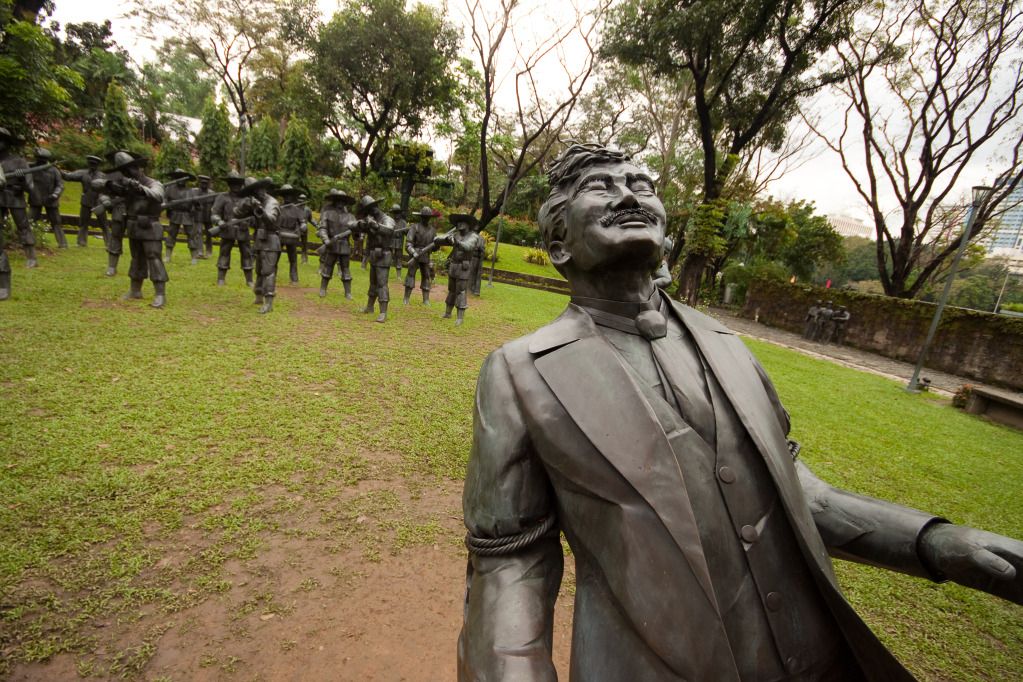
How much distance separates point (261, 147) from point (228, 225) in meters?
25.1

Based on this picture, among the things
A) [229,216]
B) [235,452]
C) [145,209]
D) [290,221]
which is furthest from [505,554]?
[229,216]

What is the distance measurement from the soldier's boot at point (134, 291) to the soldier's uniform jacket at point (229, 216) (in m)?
2.39

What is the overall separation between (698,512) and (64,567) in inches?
149

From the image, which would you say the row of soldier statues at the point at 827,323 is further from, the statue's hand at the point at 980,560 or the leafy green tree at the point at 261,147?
the leafy green tree at the point at 261,147

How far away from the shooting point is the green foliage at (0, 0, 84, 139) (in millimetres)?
9336

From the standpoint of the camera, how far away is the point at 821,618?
1.17 meters

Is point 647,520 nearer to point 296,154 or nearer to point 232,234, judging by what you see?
point 232,234

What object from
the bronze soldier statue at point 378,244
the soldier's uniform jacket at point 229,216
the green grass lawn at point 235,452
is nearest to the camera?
the green grass lawn at point 235,452

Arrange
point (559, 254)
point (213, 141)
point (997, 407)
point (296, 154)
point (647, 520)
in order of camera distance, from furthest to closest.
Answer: point (213, 141) → point (296, 154) → point (997, 407) → point (559, 254) → point (647, 520)

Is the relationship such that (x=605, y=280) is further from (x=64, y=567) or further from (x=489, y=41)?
(x=489, y=41)

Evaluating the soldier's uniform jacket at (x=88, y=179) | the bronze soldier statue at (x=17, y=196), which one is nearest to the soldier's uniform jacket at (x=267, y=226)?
the bronze soldier statue at (x=17, y=196)

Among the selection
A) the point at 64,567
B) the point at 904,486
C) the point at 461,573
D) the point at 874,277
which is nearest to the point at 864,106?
the point at 904,486

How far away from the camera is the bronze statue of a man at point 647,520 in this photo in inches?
41.2

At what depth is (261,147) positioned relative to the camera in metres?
32.0
